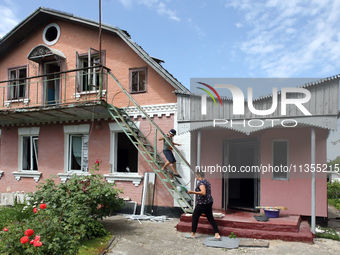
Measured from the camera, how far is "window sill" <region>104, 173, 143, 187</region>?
909 cm

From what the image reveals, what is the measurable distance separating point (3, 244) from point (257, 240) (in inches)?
195

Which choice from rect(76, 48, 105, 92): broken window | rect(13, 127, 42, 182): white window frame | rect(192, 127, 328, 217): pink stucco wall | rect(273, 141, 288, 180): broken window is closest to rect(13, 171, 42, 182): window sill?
rect(13, 127, 42, 182): white window frame

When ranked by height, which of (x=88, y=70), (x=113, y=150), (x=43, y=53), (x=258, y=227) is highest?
(x=43, y=53)

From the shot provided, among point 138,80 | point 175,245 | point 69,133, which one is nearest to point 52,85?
point 69,133

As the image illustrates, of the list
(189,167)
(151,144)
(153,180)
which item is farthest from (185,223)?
(151,144)

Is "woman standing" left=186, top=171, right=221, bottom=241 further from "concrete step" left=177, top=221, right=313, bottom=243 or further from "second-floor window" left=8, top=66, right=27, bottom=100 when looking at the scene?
"second-floor window" left=8, top=66, right=27, bottom=100

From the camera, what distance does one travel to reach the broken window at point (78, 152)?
1014cm

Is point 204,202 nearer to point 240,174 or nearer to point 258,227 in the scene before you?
point 258,227

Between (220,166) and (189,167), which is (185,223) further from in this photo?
(220,166)

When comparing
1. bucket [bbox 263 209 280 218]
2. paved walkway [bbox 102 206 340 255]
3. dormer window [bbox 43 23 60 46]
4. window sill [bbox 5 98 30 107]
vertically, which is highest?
dormer window [bbox 43 23 60 46]

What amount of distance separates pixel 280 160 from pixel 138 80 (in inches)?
200

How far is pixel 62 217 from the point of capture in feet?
18.3

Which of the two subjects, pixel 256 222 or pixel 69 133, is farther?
pixel 69 133

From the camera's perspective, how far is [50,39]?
1130 cm
